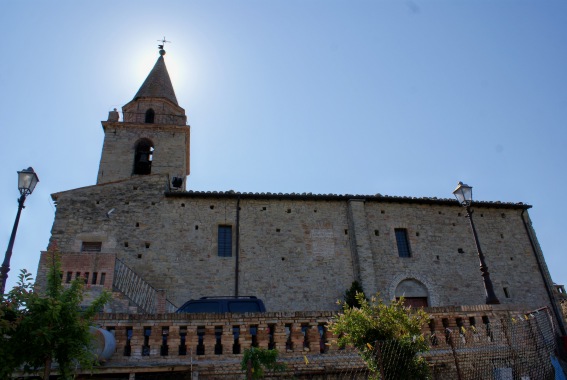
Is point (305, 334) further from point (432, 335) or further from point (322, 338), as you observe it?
point (432, 335)

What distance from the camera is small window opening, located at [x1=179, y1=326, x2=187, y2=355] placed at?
8367 millimetres

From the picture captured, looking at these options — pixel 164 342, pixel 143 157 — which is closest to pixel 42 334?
Result: pixel 164 342

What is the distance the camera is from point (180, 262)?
18.1 metres

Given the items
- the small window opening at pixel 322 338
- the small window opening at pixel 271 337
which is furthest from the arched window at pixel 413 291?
the small window opening at pixel 271 337

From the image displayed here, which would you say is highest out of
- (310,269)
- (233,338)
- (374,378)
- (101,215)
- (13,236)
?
(101,215)

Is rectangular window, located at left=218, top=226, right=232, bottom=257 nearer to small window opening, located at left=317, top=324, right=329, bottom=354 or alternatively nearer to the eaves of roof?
the eaves of roof

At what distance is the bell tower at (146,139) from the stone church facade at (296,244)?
256cm

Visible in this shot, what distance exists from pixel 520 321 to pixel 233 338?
5563 mm

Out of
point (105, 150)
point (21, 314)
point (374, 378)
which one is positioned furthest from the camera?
point (105, 150)

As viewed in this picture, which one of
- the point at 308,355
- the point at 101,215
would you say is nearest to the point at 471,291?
the point at 308,355

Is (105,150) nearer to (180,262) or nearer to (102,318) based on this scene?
(180,262)

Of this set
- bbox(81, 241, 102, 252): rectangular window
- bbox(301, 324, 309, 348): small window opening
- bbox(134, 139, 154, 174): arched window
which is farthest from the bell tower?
bbox(301, 324, 309, 348): small window opening

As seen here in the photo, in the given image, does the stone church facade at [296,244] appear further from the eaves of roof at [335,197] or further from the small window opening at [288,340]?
the small window opening at [288,340]

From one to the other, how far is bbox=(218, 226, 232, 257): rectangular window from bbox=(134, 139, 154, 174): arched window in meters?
6.91
